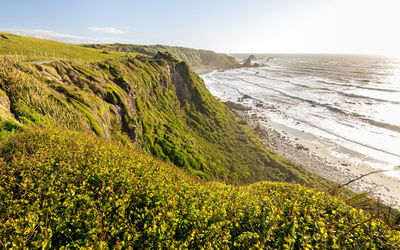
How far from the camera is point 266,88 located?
82.2 metres

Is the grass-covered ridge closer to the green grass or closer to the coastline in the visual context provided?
the green grass

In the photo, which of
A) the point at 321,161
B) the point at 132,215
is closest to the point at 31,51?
the point at 132,215

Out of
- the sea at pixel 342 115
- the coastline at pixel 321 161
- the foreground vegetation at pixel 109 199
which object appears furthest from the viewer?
the sea at pixel 342 115

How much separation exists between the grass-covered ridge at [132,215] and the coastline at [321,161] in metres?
25.0

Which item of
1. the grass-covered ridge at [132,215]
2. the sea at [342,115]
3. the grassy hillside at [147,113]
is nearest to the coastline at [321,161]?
the sea at [342,115]

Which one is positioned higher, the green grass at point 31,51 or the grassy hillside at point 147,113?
the green grass at point 31,51

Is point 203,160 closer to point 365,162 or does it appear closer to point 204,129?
point 204,129

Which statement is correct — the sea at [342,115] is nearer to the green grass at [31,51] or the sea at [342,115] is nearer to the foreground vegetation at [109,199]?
the foreground vegetation at [109,199]

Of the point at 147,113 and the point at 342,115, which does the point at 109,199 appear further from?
the point at 342,115

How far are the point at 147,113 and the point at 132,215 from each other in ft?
67.2

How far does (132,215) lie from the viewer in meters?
5.00

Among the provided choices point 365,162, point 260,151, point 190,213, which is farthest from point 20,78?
point 365,162

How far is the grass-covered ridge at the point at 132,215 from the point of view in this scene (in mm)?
4020

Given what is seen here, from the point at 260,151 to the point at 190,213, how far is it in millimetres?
28307
